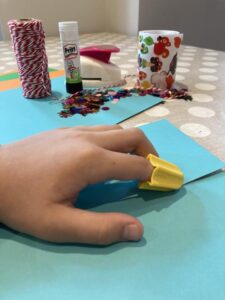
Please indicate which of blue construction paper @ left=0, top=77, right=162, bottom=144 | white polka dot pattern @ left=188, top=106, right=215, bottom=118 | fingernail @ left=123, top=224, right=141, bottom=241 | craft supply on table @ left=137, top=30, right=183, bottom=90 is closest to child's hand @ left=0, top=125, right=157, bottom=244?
fingernail @ left=123, top=224, right=141, bottom=241

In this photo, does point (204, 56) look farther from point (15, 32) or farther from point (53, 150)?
point (53, 150)

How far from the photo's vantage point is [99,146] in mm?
305

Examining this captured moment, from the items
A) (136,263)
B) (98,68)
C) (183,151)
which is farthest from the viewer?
(98,68)

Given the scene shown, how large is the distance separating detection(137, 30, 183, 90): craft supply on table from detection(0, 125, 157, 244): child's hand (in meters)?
0.39

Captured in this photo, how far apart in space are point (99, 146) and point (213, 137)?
24 centimetres

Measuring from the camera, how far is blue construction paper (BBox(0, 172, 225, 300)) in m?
0.23

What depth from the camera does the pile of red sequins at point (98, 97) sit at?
1.83ft

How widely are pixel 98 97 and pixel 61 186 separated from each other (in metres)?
0.39

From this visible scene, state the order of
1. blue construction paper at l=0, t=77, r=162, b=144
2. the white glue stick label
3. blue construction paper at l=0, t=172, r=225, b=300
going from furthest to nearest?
the white glue stick label < blue construction paper at l=0, t=77, r=162, b=144 < blue construction paper at l=0, t=172, r=225, b=300

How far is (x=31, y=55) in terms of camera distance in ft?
1.90

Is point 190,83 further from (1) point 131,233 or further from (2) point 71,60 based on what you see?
(1) point 131,233

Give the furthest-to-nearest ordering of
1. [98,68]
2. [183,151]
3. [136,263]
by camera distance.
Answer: [98,68] < [183,151] < [136,263]

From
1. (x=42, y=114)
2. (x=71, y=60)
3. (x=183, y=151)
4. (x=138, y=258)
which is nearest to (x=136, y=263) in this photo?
(x=138, y=258)

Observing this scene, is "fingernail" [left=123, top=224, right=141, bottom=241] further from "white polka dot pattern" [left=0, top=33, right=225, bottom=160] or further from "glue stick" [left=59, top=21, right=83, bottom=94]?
"glue stick" [left=59, top=21, right=83, bottom=94]
